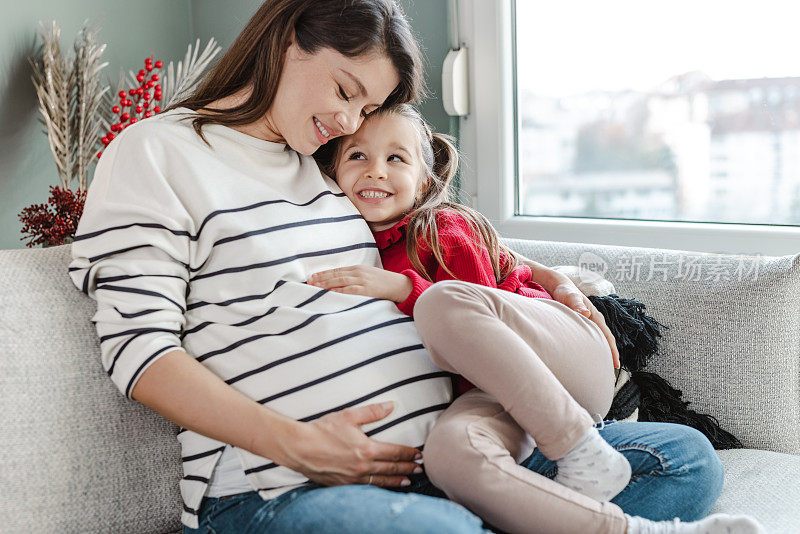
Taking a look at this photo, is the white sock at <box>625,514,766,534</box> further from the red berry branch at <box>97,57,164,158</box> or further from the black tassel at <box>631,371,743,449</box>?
the red berry branch at <box>97,57,164,158</box>

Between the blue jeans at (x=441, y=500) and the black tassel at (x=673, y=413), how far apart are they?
0.15 m

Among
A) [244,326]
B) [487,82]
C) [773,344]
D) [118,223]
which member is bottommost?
[773,344]

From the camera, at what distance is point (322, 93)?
4.10 feet

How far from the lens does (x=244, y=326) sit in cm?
113

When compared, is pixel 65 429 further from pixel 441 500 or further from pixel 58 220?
pixel 58 220

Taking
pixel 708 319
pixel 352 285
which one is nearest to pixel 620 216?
pixel 708 319

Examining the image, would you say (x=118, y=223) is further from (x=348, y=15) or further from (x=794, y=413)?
(x=794, y=413)

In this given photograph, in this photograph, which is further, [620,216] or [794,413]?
[620,216]

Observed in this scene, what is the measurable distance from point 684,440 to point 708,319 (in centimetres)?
31

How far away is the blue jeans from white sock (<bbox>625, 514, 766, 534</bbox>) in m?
0.12

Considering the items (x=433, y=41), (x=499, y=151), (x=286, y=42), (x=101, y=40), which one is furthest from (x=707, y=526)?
(x=101, y=40)

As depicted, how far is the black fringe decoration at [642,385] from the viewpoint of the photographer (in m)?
1.37

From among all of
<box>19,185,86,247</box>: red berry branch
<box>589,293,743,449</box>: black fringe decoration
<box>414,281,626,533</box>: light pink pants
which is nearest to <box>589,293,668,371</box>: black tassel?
<box>589,293,743,449</box>: black fringe decoration

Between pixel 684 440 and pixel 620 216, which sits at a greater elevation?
pixel 620 216
